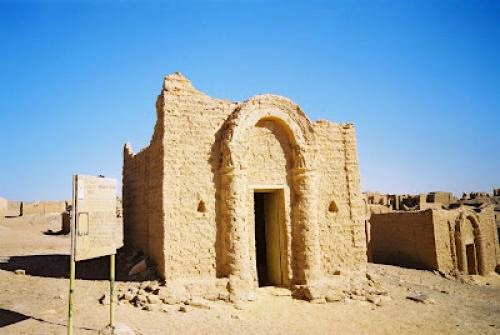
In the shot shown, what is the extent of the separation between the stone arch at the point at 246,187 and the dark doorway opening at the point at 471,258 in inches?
494

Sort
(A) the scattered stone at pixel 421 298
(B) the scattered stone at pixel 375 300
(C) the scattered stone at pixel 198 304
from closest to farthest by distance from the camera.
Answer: (C) the scattered stone at pixel 198 304 → (B) the scattered stone at pixel 375 300 → (A) the scattered stone at pixel 421 298

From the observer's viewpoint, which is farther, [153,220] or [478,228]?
[478,228]

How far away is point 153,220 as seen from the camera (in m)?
9.84

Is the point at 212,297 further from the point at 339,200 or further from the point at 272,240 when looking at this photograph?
the point at 339,200

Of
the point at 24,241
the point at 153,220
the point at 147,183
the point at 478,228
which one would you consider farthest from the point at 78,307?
the point at 478,228

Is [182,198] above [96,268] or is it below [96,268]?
above

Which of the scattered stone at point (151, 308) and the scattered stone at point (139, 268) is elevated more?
the scattered stone at point (139, 268)

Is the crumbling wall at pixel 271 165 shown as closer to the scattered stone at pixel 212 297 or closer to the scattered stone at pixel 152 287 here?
the scattered stone at pixel 212 297

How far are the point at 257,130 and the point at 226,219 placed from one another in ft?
9.25

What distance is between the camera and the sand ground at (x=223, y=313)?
702 centimetres

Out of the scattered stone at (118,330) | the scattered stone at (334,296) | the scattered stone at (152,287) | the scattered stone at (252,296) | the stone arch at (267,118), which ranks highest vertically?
the stone arch at (267,118)

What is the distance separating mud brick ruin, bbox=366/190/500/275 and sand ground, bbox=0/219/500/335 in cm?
425

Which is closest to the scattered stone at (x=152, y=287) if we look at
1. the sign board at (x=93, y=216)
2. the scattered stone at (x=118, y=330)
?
the scattered stone at (x=118, y=330)

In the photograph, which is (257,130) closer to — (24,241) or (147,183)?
(147,183)
